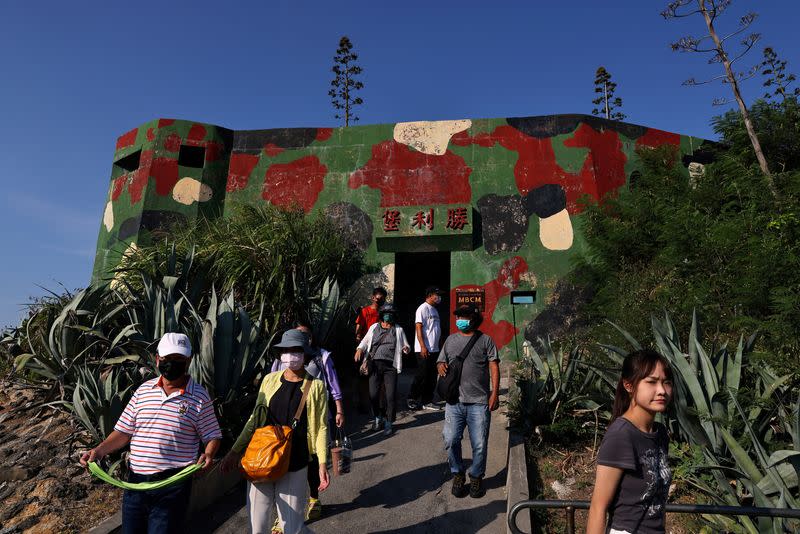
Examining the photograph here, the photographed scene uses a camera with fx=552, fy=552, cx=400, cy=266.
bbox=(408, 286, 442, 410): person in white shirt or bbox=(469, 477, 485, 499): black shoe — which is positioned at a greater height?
bbox=(408, 286, 442, 410): person in white shirt

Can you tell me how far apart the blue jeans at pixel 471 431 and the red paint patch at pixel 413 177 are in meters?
6.78

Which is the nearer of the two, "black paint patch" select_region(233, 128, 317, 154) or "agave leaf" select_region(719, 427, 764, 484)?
"agave leaf" select_region(719, 427, 764, 484)

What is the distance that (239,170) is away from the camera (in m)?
12.4

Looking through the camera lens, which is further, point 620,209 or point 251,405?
point 620,209

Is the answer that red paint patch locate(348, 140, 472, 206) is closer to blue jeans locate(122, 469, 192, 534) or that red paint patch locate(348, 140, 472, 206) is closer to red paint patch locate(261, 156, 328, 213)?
red paint patch locate(261, 156, 328, 213)

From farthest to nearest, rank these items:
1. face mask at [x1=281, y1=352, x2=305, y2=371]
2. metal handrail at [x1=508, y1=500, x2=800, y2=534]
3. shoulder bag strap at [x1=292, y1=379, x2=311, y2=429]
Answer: face mask at [x1=281, y1=352, x2=305, y2=371] < shoulder bag strap at [x1=292, y1=379, x2=311, y2=429] < metal handrail at [x1=508, y1=500, x2=800, y2=534]

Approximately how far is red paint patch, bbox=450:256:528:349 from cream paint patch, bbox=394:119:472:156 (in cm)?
281

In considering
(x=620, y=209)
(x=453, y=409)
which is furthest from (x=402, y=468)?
(x=620, y=209)

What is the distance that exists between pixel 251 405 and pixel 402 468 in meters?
1.95

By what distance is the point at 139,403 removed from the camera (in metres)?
3.25

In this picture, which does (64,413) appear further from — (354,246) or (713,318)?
(713,318)

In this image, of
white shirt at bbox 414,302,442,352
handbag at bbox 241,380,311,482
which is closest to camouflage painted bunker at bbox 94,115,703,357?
white shirt at bbox 414,302,442,352

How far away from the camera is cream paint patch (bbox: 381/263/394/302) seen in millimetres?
11000

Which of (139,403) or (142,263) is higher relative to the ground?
(142,263)
